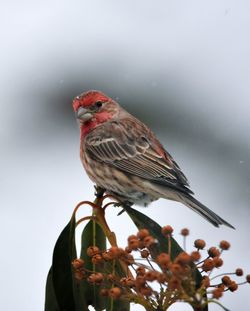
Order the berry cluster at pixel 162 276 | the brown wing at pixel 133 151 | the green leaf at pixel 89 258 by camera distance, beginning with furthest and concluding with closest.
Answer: the brown wing at pixel 133 151 → the green leaf at pixel 89 258 → the berry cluster at pixel 162 276

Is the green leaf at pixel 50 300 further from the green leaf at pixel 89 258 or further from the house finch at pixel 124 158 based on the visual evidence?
the house finch at pixel 124 158

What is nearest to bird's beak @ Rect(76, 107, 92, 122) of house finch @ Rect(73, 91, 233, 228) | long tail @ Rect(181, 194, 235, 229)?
house finch @ Rect(73, 91, 233, 228)

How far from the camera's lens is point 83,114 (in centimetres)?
602

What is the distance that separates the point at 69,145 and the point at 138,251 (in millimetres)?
6822

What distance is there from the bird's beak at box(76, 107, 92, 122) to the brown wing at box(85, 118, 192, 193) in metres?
0.11

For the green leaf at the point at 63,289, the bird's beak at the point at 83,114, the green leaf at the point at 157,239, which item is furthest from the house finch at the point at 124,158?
the green leaf at the point at 63,289

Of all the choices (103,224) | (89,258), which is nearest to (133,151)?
(89,258)

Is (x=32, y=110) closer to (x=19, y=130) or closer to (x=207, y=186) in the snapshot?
(x=19, y=130)

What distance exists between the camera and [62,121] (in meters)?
10.0

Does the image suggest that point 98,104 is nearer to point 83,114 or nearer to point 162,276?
point 83,114

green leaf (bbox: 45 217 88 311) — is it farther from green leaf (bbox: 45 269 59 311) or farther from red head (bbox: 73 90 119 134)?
red head (bbox: 73 90 119 134)

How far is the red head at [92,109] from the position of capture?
6.01 meters

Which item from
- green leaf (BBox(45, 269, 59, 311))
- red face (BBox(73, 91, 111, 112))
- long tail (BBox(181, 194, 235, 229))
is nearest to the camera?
green leaf (BBox(45, 269, 59, 311))

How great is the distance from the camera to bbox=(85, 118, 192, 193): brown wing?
564cm
